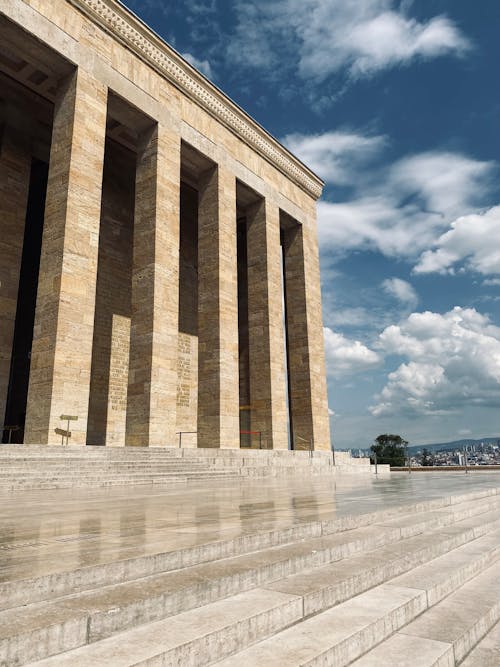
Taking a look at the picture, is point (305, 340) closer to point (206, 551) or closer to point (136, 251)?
point (136, 251)

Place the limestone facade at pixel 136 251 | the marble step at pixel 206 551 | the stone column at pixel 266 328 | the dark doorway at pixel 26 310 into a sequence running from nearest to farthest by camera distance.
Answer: the marble step at pixel 206 551 → the limestone facade at pixel 136 251 → the dark doorway at pixel 26 310 → the stone column at pixel 266 328

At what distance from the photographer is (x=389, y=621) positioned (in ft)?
9.25

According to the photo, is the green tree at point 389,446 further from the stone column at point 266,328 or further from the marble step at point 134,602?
the marble step at point 134,602

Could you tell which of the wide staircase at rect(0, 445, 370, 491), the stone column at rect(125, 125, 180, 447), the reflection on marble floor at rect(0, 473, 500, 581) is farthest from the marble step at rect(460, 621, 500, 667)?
the stone column at rect(125, 125, 180, 447)

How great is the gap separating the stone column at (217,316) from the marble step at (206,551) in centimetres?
1286

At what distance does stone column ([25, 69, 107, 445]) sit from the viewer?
13.2m

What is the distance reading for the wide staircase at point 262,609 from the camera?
206 centimetres

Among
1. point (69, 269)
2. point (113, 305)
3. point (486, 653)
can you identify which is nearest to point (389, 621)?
point (486, 653)

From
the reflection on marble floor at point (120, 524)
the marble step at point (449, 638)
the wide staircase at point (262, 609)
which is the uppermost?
the reflection on marble floor at point (120, 524)

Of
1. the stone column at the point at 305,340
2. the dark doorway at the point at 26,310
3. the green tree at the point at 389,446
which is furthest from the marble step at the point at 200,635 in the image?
the green tree at the point at 389,446

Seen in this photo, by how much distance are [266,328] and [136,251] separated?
7341mm

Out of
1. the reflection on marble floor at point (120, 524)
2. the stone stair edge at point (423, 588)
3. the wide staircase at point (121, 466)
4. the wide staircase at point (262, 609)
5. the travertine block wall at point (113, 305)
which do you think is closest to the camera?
the wide staircase at point (262, 609)

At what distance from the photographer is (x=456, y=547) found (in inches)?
200

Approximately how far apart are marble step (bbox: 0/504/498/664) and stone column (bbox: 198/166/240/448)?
48.9 feet
